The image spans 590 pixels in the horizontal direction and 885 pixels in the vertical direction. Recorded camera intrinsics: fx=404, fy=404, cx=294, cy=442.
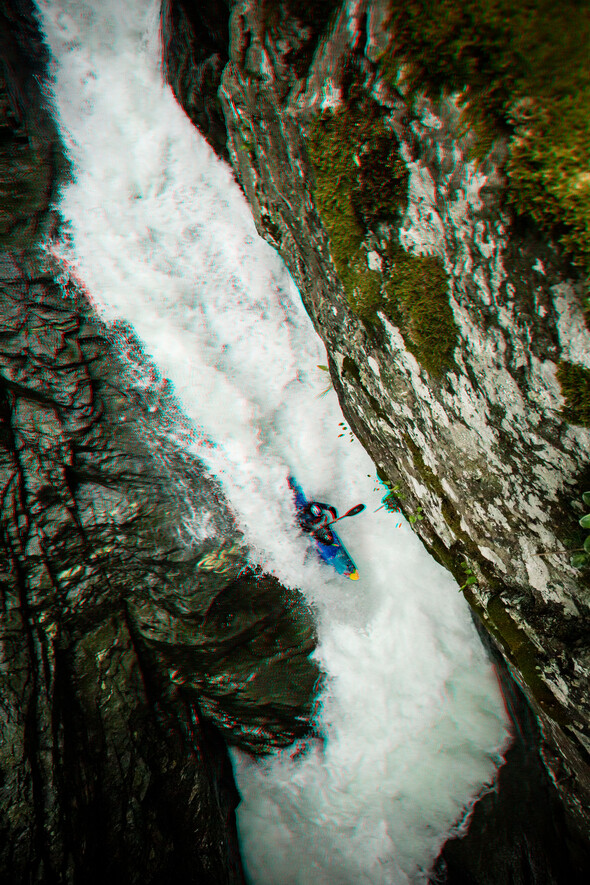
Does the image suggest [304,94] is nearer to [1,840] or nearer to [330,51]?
[330,51]

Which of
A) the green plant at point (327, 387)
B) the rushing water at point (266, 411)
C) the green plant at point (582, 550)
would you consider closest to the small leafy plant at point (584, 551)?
the green plant at point (582, 550)

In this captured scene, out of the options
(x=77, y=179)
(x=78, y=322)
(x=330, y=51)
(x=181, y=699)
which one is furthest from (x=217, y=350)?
(x=181, y=699)

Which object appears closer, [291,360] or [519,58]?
[519,58]

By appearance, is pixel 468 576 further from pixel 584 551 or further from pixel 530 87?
pixel 530 87

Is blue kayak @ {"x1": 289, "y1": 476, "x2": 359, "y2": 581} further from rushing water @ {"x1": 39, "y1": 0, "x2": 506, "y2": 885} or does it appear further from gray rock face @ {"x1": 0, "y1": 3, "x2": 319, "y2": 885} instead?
gray rock face @ {"x1": 0, "y1": 3, "x2": 319, "y2": 885}

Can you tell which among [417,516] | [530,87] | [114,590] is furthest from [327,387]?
[530,87]


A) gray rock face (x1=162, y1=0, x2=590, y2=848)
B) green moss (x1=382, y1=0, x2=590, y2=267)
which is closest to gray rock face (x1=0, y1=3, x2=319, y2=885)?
gray rock face (x1=162, y1=0, x2=590, y2=848)

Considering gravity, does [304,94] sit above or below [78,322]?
below
